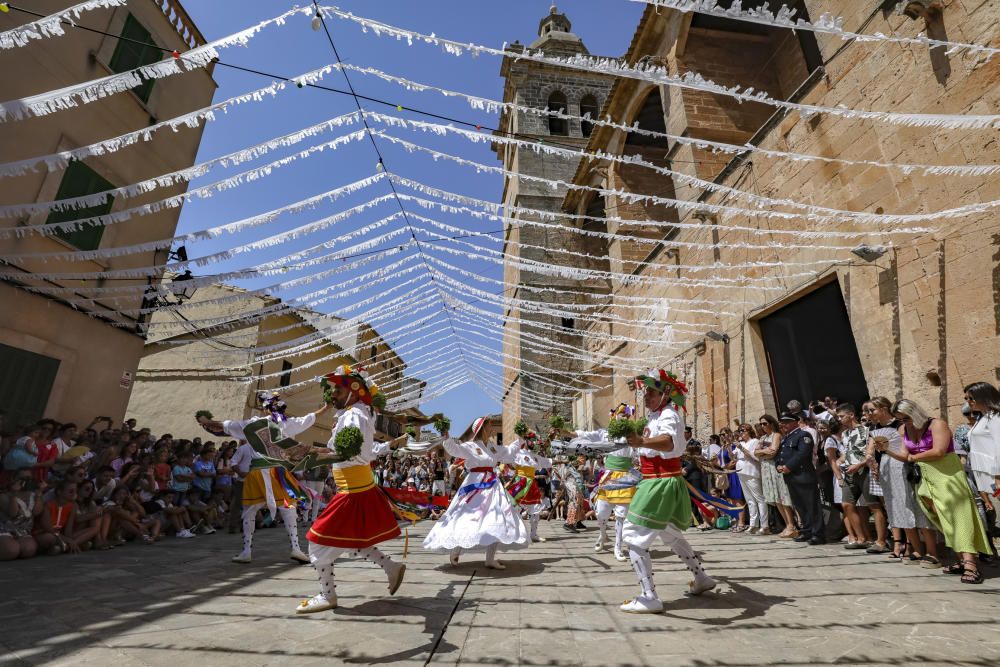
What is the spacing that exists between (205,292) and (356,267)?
1140 cm

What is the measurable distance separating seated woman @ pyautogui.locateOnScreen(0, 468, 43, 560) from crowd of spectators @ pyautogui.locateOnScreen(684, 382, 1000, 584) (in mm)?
8730

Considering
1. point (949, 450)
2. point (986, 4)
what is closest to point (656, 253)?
point (986, 4)

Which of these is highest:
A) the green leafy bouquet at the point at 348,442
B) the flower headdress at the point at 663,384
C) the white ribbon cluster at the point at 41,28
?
the white ribbon cluster at the point at 41,28

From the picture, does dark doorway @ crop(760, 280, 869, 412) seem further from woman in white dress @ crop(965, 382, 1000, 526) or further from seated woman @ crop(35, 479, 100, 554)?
seated woman @ crop(35, 479, 100, 554)

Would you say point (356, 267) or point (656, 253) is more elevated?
point (656, 253)

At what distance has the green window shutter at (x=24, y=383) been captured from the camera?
8.02 metres

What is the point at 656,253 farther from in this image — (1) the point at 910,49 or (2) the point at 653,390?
(2) the point at 653,390

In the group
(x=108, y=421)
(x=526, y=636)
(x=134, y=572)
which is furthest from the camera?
(x=108, y=421)

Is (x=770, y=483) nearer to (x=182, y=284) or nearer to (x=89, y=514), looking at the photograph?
(x=182, y=284)

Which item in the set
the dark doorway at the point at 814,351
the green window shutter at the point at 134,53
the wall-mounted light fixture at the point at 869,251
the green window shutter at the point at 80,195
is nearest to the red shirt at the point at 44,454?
the green window shutter at the point at 80,195

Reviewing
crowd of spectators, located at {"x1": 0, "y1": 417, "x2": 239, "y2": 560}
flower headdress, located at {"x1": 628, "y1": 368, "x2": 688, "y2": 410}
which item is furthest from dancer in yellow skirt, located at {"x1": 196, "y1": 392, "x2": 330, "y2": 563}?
flower headdress, located at {"x1": 628, "y1": 368, "x2": 688, "y2": 410}

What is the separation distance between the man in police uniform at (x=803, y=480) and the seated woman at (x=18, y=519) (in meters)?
9.79

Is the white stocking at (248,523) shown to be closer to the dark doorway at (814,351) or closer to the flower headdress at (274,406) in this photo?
the flower headdress at (274,406)

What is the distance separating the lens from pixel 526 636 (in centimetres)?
288
